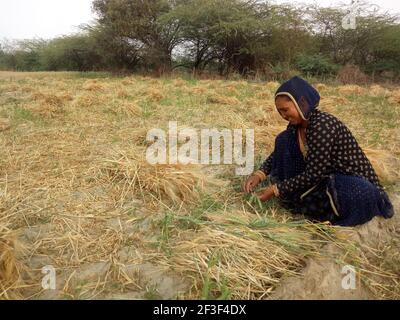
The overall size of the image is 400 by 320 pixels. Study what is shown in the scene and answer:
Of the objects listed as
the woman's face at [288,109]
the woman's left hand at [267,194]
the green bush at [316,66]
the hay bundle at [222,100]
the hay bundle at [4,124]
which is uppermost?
the green bush at [316,66]

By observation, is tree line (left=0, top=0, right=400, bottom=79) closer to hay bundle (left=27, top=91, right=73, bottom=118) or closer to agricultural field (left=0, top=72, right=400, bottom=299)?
hay bundle (left=27, top=91, right=73, bottom=118)

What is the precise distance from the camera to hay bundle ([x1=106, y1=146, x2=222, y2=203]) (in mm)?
2018

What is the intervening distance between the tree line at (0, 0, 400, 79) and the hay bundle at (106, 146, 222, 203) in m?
8.15

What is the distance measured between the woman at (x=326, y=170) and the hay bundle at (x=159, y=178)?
0.41 meters

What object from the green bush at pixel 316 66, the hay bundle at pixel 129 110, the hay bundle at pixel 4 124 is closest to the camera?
the hay bundle at pixel 4 124

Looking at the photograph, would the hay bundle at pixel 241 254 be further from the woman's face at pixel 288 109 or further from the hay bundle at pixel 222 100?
the hay bundle at pixel 222 100

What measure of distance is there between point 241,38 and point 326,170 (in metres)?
10.3

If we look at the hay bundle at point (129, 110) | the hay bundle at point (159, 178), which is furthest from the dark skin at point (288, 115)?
the hay bundle at point (129, 110)

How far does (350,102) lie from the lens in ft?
17.1

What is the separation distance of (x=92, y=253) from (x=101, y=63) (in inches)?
557

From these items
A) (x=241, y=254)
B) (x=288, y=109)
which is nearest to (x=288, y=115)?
(x=288, y=109)

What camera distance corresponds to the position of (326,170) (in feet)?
5.81

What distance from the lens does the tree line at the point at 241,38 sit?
1091cm
